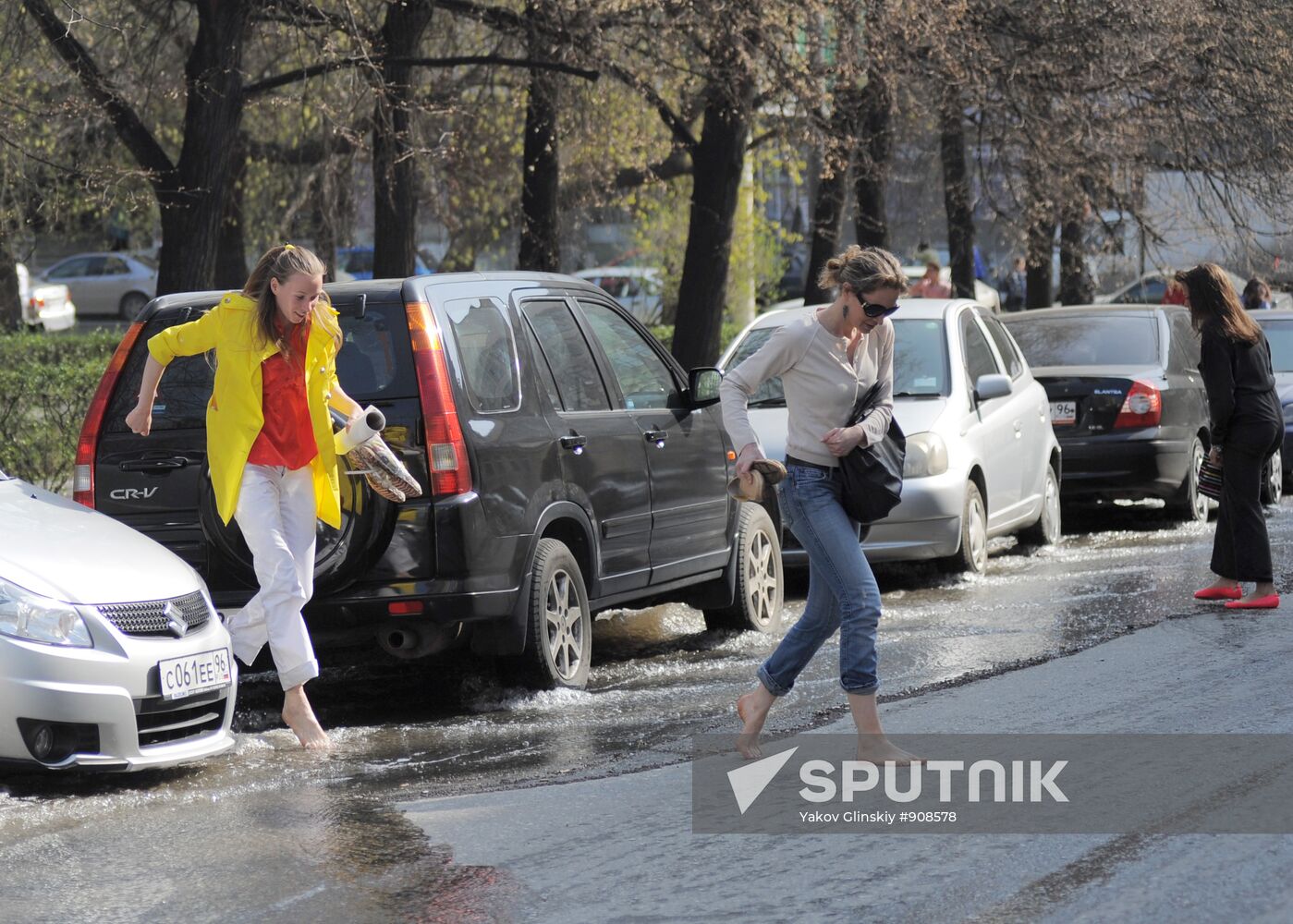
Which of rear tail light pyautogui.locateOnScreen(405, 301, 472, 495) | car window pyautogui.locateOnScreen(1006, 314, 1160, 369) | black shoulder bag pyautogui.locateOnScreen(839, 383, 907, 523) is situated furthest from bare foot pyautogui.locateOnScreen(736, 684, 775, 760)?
car window pyautogui.locateOnScreen(1006, 314, 1160, 369)

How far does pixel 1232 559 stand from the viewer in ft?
31.1

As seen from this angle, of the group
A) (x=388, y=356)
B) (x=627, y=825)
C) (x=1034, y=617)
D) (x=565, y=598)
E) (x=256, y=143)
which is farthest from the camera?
(x=256, y=143)

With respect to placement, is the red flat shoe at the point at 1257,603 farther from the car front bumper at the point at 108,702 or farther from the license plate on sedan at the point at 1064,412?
the car front bumper at the point at 108,702

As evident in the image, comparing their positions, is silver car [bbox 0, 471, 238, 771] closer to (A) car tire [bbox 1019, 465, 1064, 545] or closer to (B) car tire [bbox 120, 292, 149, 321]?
(A) car tire [bbox 1019, 465, 1064, 545]

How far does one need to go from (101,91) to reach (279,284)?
7176 millimetres

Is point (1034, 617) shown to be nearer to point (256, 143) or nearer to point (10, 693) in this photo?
point (10, 693)

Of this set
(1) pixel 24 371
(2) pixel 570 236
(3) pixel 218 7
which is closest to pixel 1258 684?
(3) pixel 218 7

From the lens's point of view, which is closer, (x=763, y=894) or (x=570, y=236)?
(x=763, y=894)

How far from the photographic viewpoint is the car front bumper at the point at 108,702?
579 cm

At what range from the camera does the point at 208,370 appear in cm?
746

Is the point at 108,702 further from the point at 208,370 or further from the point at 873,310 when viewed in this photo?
the point at 873,310

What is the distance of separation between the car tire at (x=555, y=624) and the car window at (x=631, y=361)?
106cm

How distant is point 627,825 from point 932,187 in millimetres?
25718

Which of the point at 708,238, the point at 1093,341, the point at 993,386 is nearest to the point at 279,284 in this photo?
the point at 993,386
